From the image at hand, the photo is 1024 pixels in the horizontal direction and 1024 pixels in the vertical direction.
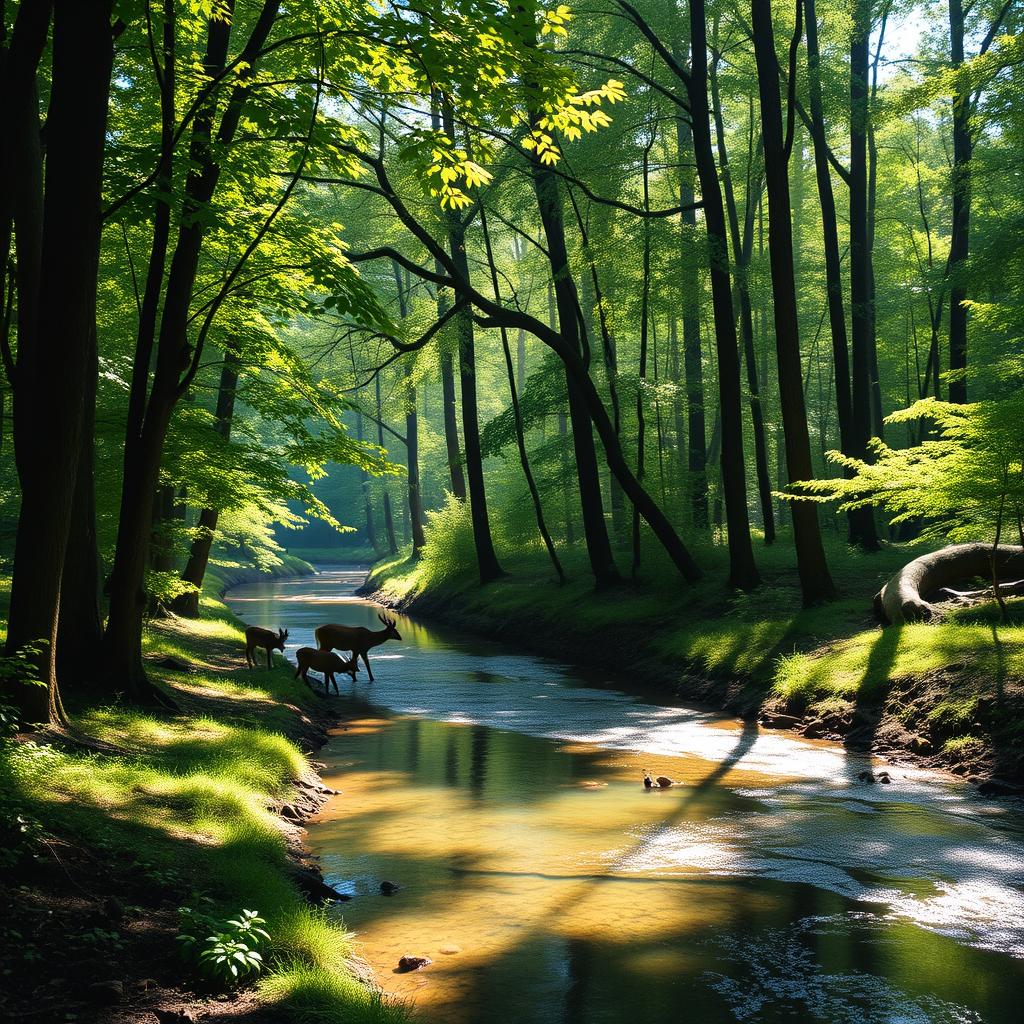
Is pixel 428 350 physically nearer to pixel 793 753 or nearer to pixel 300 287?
pixel 300 287

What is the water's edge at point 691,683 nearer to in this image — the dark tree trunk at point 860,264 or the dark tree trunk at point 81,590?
the dark tree trunk at point 860,264

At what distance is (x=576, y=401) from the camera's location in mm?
23641

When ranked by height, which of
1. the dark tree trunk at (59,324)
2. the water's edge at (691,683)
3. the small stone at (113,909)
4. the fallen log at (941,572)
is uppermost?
the dark tree trunk at (59,324)

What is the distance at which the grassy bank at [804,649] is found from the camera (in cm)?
1052

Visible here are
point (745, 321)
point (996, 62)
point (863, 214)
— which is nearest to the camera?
point (996, 62)

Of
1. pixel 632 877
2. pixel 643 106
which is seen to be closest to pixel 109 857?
pixel 632 877

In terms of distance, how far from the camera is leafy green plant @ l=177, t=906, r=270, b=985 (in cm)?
457

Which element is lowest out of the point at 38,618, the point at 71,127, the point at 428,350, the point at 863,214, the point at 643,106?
the point at 38,618

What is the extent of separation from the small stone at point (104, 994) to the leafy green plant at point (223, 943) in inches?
17.5

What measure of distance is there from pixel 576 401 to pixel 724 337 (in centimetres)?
578

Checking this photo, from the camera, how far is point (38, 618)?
731 cm

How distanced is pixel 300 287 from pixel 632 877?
27.2ft

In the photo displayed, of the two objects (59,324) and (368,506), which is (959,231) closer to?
(59,324)

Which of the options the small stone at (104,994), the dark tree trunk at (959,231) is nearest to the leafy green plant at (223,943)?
the small stone at (104,994)
